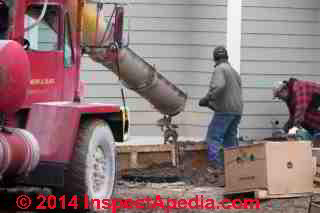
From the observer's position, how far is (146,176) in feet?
32.9

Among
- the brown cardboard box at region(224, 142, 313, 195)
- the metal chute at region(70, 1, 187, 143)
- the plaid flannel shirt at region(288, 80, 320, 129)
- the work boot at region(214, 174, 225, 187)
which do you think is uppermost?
the metal chute at region(70, 1, 187, 143)

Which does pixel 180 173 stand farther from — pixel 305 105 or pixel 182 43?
pixel 182 43

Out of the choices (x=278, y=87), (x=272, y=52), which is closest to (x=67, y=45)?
(x=278, y=87)

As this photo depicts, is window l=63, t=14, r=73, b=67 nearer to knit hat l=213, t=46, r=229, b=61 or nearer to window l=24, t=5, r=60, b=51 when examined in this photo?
window l=24, t=5, r=60, b=51

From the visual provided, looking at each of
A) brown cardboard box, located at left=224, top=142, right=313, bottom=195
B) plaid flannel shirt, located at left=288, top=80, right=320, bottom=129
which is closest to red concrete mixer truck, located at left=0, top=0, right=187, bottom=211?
brown cardboard box, located at left=224, top=142, right=313, bottom=195

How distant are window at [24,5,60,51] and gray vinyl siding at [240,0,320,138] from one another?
17.8 ft

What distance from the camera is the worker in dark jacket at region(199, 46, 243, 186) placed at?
10680 mm

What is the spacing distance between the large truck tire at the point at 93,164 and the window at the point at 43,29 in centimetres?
83

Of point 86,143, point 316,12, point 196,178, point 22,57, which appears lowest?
point 196,178

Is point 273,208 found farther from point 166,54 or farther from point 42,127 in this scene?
point 166,54

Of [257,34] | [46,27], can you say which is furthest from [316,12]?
[46,27]

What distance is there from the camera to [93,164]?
7.43 m

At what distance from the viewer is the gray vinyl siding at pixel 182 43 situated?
1198 centimetres

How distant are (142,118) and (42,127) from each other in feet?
17.2
